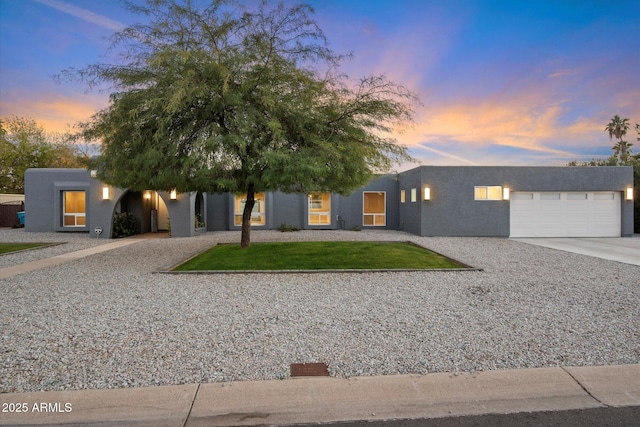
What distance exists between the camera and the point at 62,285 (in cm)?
687

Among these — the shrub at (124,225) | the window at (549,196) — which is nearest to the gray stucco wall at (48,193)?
the shrub at (124,225)

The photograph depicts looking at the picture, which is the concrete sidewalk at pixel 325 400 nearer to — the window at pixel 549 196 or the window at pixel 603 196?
the window at pixel 549 196

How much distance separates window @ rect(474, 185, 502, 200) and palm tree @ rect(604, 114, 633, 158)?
31331 mm

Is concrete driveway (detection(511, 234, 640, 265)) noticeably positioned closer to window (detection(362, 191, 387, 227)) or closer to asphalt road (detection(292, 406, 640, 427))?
window (detection(362, 191, 387, 227))

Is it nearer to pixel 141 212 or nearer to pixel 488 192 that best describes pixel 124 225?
pixel 141 212

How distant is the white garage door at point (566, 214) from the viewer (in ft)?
53.2

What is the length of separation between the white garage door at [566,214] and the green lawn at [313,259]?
817cm

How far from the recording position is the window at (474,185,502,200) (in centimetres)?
1619

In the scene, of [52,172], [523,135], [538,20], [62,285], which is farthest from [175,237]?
[523,135]

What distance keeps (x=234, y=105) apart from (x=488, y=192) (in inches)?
503

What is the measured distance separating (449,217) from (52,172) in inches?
764

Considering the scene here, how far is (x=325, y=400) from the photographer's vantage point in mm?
2891

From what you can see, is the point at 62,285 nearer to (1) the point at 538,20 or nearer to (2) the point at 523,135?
(1) the point at 538,20

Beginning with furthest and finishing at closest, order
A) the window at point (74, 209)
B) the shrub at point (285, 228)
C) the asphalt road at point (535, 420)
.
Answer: the shrub at point (285, 228) < the window at point (74, 209) < the asphalt road at point (535, 420)
